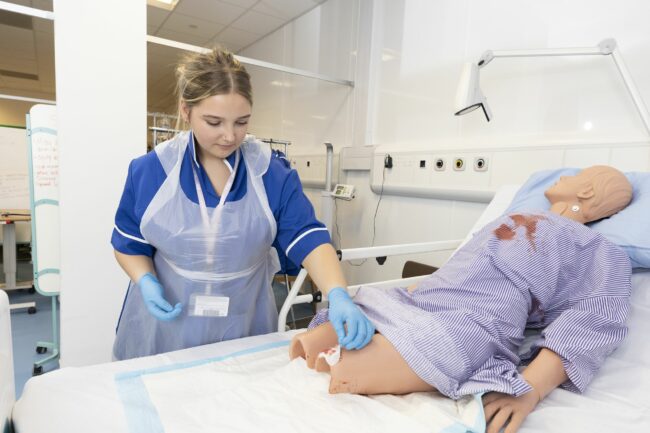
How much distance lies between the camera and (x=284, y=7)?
3.56 m

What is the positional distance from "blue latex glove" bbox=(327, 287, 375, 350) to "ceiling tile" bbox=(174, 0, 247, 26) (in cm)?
341

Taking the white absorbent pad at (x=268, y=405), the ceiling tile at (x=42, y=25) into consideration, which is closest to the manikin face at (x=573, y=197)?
the white absorbent pad at (x=268, y=405)

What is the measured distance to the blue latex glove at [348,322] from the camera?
83 centimetres

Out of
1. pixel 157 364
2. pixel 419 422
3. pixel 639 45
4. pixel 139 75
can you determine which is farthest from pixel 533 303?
pixel 139 75

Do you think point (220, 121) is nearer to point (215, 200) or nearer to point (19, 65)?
point (215, 200)

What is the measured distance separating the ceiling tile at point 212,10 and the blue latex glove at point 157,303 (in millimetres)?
3226

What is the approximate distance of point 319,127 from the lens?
3.64m

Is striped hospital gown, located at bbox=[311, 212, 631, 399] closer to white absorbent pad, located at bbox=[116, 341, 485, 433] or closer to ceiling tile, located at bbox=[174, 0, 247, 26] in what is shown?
white absorbent pad, located at bbox=[116, 341, 485, 433]

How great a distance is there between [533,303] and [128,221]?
1133 mm

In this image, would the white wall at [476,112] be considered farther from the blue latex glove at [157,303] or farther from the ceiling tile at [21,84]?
the ceiling tile at [21,84]

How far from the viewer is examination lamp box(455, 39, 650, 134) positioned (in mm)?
1415

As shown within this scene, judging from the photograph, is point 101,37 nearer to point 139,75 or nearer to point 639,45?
point 139,75

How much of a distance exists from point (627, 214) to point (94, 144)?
88.9 inches

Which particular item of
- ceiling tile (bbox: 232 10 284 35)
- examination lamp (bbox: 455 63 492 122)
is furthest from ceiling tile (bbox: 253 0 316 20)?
examination lamp (bbox: 455 63 492 122)
